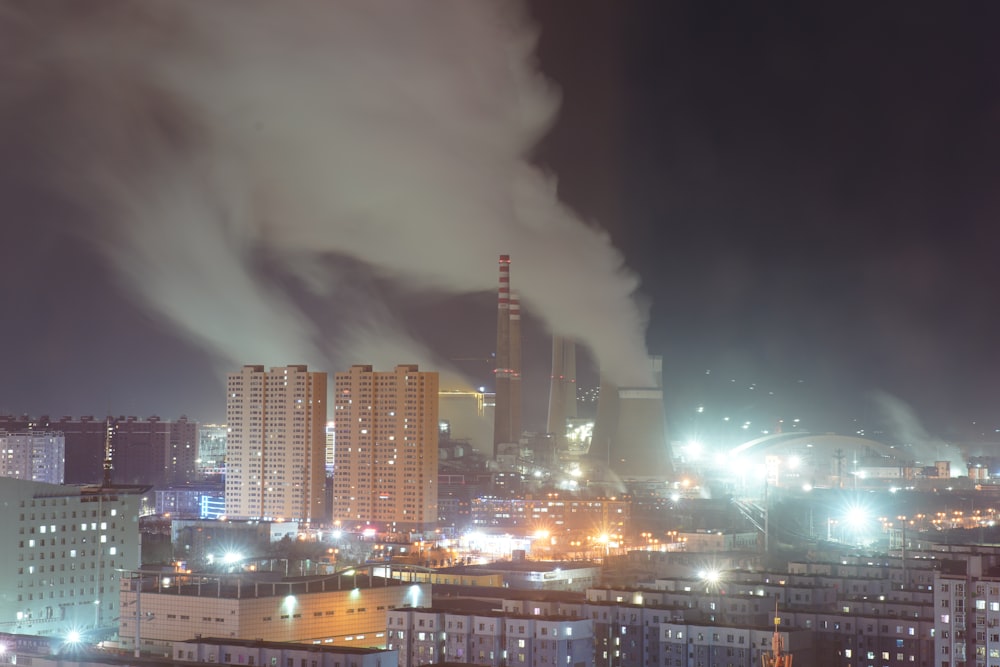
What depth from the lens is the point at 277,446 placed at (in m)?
20.3

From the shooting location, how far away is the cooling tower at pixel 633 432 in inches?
751

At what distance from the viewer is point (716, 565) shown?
45.6 feet

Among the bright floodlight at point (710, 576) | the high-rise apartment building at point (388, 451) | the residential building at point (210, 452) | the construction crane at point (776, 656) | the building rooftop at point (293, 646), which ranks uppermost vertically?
the residential building at point (210, 452)

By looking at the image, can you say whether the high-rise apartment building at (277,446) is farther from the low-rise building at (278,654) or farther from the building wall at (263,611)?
the low-rise building at (278,654)

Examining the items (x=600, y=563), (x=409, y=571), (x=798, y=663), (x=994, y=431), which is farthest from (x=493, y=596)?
(x=994, y=431)

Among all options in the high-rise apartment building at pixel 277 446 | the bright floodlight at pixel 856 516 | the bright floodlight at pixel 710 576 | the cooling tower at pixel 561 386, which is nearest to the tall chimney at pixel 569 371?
the cooling tower at pixel 561 386

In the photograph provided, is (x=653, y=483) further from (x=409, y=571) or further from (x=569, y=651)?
(x=569, y=651)

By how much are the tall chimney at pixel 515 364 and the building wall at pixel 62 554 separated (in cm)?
1272

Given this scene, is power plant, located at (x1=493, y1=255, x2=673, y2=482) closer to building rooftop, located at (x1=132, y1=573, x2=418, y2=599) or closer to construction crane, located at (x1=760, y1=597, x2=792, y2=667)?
building rooftop, located at (x1=132, y1=573, x2=418, y2=599)

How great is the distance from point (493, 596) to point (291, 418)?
9634 mm

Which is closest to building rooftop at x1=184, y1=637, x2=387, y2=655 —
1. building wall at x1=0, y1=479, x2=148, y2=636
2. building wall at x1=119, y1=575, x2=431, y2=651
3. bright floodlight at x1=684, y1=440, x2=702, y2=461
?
building wall at x1=119, y1=575, x2=431, y2=651

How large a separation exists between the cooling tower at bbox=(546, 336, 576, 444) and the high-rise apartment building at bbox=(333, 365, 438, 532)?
4376mm

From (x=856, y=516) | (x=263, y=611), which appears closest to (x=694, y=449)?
(x=856, y=516)

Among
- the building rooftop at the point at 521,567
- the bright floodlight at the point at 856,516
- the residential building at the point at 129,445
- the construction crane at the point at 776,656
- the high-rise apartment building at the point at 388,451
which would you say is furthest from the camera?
the residential building at the point at 129,445
